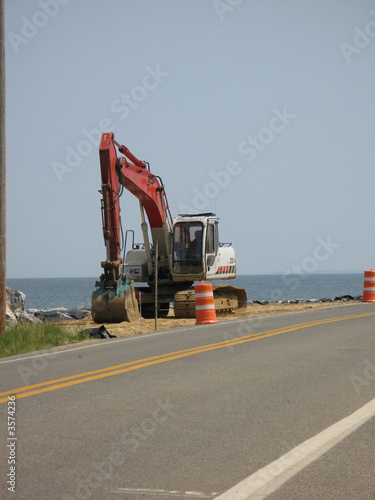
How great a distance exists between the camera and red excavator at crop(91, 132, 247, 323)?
2294 centimetres

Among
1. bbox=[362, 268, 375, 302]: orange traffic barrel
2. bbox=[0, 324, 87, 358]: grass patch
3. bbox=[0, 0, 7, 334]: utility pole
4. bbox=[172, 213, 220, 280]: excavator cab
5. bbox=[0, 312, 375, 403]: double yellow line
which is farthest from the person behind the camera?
bbox=[362, 268, 375, 302]: orange traffic barrel

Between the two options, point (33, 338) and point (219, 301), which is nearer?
point (33, 338)

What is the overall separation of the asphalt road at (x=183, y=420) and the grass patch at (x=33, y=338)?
1540 millimetres

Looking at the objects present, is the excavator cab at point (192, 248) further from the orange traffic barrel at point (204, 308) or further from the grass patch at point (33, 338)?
the grass patch at point (33, 338)

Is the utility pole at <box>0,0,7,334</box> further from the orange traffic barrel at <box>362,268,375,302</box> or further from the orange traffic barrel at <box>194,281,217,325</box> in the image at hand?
the orange traffic barrel at <box>362,268,375,302</box>

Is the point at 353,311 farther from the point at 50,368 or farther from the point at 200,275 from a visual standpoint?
the point at 50,368

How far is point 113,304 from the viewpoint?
22.8 metres

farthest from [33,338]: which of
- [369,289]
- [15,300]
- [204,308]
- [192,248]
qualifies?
[369,289]

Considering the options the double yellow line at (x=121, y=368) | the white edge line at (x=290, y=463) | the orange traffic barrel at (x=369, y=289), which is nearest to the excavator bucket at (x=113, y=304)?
the double yellow line at (x=121, y=368)

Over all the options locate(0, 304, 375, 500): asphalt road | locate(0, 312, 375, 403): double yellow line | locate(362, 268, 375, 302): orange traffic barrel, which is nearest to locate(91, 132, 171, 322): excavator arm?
locate(0, 312, 375, 403): double yellow line

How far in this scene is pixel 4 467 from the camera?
596 cm

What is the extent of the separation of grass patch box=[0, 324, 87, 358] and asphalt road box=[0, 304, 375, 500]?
5.05 ft

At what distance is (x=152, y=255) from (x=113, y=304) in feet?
18.7

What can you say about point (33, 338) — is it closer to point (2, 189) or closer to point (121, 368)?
point (2, 189)
